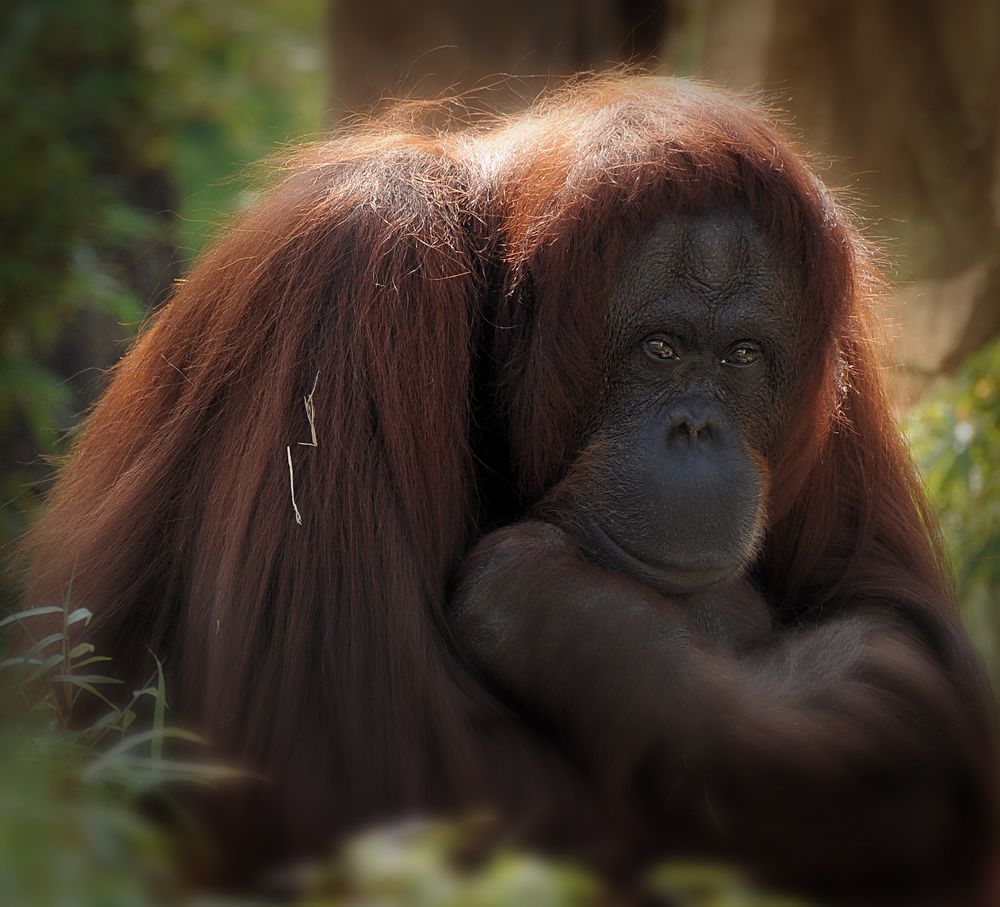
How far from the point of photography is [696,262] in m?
2.95

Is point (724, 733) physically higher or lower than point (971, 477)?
lower

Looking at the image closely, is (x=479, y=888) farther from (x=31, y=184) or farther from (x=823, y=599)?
(x=31, y=184)

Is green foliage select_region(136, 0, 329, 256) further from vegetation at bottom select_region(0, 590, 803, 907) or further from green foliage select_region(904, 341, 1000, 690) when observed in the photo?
green foliage select_region(904, 341, 1000, 690)

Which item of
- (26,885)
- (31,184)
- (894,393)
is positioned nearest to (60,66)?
(31,184)

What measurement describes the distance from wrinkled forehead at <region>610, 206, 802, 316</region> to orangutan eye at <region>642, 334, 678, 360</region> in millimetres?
82

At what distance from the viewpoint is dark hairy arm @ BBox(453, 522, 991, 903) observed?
2674 millimetres

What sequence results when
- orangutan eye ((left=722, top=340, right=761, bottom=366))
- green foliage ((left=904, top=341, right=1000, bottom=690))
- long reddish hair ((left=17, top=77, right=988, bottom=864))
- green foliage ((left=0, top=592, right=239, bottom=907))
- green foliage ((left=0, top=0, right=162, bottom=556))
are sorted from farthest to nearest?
green foliage ((left=0, top=0, right=162, bottom=556)), green foliage ((left=904, top=341, right=1000, bottom=690)), orangutan eye ((left=722, top=340, right=761, bottom=366)), long reddish hair ((left=17, top=77, right=988, bottom=864)), green foliage ((left=0, top=592, right=239, bottom=907))

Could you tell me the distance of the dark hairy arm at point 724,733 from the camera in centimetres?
267

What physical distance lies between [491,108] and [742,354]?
2.82m

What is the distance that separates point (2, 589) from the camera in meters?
3.77

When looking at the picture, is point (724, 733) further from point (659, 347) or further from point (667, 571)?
point (659, 347)

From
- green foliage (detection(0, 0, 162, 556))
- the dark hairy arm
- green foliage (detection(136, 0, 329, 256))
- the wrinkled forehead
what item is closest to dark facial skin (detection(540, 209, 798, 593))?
the wrinkled forehead

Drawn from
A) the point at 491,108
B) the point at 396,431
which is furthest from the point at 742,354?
the point at 491,108

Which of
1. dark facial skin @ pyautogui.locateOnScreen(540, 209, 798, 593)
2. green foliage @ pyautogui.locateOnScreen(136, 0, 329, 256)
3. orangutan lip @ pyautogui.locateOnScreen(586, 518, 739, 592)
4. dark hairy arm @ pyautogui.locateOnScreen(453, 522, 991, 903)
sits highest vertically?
green foliage @ pyautogui.locateOnScreen(136, 0, 329, 256)
